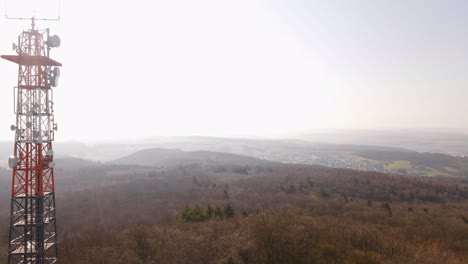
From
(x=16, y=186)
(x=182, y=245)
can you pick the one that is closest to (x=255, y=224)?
(x=182, y=245)

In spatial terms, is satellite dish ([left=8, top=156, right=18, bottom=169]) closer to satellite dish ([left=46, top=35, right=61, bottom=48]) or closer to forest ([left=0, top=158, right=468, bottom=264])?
satellite dish ([left=46, top=35, right=61, bottom=48])

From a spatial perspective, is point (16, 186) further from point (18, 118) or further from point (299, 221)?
point (299, 221)

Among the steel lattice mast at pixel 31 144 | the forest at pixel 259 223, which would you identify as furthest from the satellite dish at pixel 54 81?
the forest at pixel 259 223

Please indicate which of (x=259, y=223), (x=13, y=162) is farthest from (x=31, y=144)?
(x=259, y=223)

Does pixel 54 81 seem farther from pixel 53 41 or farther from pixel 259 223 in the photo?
pixel 259 223

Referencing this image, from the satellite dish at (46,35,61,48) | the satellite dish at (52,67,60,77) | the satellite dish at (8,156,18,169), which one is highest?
the satellite dish at (46,35,61,48)

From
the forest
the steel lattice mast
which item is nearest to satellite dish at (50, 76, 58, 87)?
the steel lattice mast

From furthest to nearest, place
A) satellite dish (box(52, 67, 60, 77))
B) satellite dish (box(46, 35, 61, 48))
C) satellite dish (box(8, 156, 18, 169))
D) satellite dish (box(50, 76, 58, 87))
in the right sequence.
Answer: satellite dish (box(52, 67, 60, 77)) → satellite dish (box(50, 76, 58, 87)) → satellite dish (box(46, 35, 61, 48)) → satellite dish (box(8, 156, 18, 169))
